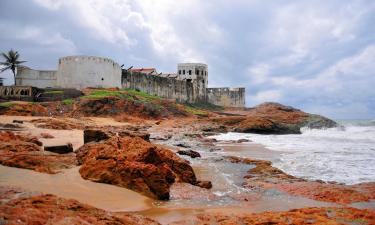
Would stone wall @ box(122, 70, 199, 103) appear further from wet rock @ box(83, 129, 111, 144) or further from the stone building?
wet rock @ box(83, 129, 111, 144)

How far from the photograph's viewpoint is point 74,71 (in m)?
45.7

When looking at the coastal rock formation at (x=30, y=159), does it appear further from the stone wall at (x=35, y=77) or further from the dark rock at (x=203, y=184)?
the stone wall at (x=35, y=77)

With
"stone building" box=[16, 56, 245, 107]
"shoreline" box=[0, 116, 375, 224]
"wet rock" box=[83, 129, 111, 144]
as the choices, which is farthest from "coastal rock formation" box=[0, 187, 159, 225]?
"stone building" box=[16, 56, 245, 107]

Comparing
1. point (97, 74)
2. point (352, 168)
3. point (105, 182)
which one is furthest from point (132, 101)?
point (105, 182)

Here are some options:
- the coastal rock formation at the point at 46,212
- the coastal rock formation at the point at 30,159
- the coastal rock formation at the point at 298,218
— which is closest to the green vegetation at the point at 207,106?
the coastal rock formation at the point at 30,159

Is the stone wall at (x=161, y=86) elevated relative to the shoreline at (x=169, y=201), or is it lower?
elevated

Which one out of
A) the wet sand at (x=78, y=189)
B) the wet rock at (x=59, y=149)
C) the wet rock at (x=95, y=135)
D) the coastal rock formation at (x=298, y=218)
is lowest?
the coastal rock formation at (x=298, y=218)

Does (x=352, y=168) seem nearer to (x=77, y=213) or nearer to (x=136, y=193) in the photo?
(x=136, y=193)

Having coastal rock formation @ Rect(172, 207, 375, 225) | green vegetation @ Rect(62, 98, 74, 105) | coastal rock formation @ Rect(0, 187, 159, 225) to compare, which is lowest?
coastal rock formation @ Rect(172, 207, 375, 225)

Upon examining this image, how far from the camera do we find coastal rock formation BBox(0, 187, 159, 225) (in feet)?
10.9

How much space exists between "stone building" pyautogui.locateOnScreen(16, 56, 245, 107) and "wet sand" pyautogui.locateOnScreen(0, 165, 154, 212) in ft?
134

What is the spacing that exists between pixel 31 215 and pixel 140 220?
1393 millimetres

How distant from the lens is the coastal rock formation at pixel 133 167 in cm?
677

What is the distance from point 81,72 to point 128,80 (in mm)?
9462
